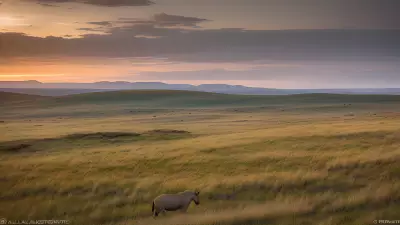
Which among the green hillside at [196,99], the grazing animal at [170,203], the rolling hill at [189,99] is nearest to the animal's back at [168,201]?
the grazing animal at [170,203]

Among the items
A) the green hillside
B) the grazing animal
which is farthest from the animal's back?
the green hillside

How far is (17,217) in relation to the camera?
643 inches

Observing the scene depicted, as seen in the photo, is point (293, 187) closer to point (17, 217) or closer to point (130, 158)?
point (17, 217)

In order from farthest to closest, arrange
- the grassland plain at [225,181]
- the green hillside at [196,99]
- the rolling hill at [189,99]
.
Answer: the green hillside at [196,99], the rolling hill at [189,99], the grassland plain at [225,181]

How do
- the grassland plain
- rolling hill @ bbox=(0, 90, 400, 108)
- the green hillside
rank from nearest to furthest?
1. the grassland plain
2. rolling hill @ bbox=(0, 90, 400, 108)
3. the green hillside

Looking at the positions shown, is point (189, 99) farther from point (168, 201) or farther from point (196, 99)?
point (168, 201)

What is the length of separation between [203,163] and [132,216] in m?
10.5

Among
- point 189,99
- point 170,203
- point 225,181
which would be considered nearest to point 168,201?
point 170,203

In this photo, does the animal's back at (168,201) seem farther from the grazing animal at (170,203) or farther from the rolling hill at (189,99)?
the rolling hill at (189,99)

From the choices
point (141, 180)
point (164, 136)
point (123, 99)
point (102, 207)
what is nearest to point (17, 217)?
point (102, 207)

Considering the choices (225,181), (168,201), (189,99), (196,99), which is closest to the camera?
(168,201)

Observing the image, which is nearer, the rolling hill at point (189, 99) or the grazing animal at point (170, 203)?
the grazing animal at point (170, 203)

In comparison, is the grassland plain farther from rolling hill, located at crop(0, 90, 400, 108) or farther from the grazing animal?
rolling hill, located at crop(0, 90, 400, 108)

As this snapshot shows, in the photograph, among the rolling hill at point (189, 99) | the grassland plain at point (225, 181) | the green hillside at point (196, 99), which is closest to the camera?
the grassland plain at point (225, 181)
